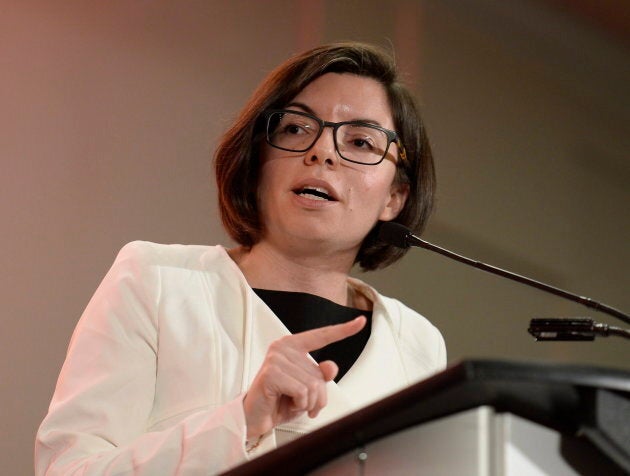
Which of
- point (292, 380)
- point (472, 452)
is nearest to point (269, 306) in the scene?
point (292, 380)

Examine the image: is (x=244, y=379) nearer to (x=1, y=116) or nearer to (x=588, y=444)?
(x=588, y=444)

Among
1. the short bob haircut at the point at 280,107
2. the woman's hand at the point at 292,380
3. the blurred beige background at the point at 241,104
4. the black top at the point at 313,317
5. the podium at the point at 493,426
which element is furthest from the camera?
the blurred beige background at the point at 241,104

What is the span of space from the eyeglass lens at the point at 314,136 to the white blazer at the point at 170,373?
0.24m

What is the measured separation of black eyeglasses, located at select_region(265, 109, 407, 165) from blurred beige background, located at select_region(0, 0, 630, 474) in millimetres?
821

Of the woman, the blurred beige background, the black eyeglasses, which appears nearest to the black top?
the woman

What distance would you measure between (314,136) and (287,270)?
252 millimetres

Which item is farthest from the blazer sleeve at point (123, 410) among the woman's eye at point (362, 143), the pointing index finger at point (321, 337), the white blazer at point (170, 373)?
the woman's eye at point (362, 143)

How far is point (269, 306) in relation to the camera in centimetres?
185

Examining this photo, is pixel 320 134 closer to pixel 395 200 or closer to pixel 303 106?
pixel 303 106

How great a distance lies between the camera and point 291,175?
A: 187cm

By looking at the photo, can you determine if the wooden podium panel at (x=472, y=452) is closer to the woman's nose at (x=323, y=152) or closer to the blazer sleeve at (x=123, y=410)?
the blazer sleeve at (x=123, y=410)

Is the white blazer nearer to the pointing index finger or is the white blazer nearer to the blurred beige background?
the pointing index finger

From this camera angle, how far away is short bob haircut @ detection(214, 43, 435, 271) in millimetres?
1958

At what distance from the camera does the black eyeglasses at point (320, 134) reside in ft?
6.17
